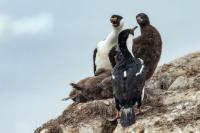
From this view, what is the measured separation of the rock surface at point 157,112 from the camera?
15891mm

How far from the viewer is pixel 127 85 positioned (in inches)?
668

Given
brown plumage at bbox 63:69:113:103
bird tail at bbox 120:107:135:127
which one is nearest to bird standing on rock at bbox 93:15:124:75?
brown plumage at bbox 63:69:113:103

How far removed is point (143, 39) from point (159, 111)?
163 inches

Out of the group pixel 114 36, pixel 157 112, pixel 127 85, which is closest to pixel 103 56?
pixel 114 36

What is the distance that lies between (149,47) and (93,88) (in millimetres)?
1961

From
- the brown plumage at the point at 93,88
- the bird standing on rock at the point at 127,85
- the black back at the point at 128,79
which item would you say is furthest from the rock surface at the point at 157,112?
the brown plumage at the point at 93,88

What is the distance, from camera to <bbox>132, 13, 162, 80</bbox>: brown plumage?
2017 cm

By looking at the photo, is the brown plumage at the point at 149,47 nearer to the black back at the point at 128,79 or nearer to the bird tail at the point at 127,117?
the black back at the point at 128,79

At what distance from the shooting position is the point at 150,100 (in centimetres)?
1800

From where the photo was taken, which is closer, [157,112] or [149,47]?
[157,112]

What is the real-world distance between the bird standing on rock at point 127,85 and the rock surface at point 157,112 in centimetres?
27

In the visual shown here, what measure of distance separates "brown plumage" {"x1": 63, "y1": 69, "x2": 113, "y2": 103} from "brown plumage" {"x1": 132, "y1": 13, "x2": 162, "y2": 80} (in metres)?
1.11

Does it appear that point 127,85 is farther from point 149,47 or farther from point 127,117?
point 149,47

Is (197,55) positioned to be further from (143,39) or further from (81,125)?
(81,125)
